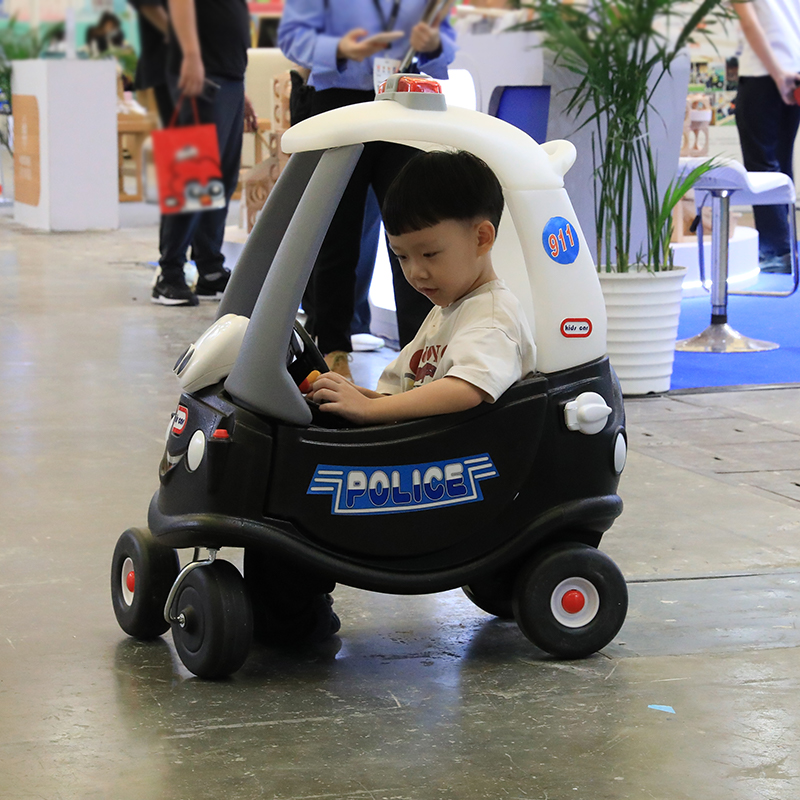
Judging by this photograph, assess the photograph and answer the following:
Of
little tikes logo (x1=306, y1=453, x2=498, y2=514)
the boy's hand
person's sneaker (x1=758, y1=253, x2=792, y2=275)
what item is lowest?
person's sneaker (x1=758, y1=253, x2=792, y2=275)

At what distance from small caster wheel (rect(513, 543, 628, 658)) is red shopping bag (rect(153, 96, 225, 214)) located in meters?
1.05

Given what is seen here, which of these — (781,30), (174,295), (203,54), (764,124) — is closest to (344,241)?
(174,295)

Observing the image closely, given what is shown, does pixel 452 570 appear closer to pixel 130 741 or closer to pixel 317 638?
pixel 317 638

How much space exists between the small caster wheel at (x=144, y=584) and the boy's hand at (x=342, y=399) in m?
0.31

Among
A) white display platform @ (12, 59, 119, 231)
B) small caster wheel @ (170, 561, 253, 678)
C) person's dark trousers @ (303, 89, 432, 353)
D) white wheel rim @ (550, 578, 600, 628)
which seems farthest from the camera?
white display platform @ (12, 59, 119, 231)

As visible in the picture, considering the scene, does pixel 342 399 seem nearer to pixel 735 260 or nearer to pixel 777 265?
pixel 735 260

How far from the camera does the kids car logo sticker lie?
1.57 metres

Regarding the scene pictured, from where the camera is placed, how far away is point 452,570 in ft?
4.97

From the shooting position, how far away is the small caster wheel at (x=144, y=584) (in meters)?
1.56

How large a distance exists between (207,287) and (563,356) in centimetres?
383

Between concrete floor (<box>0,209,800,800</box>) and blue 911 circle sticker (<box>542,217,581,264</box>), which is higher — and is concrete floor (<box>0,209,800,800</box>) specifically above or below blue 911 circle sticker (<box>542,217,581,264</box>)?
below

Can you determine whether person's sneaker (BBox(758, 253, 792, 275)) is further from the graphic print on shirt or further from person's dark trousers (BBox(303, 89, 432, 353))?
the graphic print on shirt

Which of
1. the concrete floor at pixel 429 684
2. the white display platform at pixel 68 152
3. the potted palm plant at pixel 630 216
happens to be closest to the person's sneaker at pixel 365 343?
the potted palm plant at pixel 630 216

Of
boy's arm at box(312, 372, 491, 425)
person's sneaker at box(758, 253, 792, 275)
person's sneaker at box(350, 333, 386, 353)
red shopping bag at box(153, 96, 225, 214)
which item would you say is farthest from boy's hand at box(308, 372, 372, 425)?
person's sneaker at box(758, 253, 792, 275)
